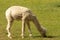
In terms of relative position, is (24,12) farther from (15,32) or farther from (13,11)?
(15,32)

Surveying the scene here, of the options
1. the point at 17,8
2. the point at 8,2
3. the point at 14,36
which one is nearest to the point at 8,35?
the point at 14,36

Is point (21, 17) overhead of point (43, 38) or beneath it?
overhead

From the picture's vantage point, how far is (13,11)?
1330cm

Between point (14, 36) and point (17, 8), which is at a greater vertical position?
point (17, 8)

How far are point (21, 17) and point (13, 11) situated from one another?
45 centimetres

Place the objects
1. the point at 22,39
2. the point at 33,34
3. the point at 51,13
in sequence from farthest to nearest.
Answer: the point at 51,13 → the point at 33,34 → the point at 22,39

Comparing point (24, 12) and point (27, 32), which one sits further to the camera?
point (27, 32)

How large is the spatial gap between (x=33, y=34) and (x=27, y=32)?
49 centimetres

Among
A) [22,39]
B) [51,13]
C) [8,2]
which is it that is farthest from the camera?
[8,2]

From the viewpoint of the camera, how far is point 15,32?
47.9 ft

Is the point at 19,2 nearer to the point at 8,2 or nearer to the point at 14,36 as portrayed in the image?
the point at 8,2

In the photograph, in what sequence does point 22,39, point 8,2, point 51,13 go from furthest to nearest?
point 8,2 < point 51,13 < point 22,39

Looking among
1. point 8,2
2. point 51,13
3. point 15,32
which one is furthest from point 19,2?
point 15,32

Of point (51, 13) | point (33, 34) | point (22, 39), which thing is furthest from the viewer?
point (51, 13)
